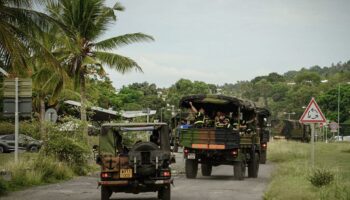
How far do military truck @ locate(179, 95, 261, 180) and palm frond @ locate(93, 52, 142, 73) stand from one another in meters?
6.10

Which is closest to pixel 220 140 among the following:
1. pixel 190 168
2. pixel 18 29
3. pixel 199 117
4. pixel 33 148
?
pixel 199 117

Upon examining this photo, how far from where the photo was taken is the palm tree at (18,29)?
19.5 metres

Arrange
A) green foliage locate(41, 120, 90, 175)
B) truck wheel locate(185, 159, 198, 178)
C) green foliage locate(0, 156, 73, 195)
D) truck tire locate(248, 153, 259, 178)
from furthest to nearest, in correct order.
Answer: truck tire locate(248, 153, 259, 178), green foliage locate(41, 120, 90, 175), truck wheel locate(185, 159, 198, 178), green foliage locate(0, 156, 73, 195)

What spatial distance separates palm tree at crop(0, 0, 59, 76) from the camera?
63.9ft

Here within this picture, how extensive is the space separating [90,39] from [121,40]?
172 centimetres

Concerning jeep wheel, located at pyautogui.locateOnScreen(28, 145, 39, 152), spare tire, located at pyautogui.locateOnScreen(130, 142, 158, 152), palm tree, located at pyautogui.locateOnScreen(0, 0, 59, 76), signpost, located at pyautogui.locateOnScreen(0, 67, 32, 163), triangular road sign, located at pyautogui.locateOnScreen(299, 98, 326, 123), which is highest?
palm tree, located at pyautogui.locateOnScreen(0, 0, 59, 76)

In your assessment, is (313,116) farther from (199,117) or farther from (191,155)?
(191,155)

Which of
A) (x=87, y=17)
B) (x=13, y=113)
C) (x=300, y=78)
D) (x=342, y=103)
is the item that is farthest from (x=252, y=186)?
(x=300, y=78)

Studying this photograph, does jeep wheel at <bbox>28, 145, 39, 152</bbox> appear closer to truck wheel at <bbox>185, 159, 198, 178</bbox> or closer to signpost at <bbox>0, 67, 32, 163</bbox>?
truck wheel at <bbox>185, 159, 198, 178</bbox>

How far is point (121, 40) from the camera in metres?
32.8

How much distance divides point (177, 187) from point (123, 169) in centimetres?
552

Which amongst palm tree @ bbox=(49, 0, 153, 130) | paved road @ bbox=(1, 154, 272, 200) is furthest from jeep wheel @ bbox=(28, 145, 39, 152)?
paved road @ bbox=(1, 154, 272, 200)

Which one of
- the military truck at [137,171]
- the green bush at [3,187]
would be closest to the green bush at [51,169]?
the green bush at [3,187]

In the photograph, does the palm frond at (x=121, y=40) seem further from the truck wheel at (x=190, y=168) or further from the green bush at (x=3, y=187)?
the green bush at (x=3, y=187)
